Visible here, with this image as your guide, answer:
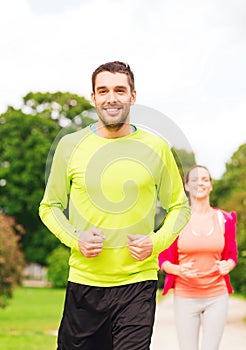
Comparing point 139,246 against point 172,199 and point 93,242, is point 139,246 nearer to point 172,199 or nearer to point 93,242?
point 93,242

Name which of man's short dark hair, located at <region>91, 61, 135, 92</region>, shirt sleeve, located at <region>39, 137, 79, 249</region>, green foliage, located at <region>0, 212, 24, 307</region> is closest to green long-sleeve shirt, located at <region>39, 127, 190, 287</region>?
shirt sleeve, located at <region>39, 137, 79, 249</region>

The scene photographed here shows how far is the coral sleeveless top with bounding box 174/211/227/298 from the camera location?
25.5 feet

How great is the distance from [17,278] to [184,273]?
748 inches

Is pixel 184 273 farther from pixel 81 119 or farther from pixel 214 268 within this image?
pixel 81 119

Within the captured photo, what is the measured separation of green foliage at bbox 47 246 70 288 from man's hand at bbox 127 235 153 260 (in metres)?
46.9

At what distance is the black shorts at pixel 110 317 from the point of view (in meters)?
4.93

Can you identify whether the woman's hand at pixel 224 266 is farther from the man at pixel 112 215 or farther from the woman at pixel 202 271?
→ the man at pixel 112 215

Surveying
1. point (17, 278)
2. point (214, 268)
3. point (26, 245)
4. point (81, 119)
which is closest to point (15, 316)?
point (17, 278)

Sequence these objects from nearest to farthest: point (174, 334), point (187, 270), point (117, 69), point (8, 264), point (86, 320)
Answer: point (117, 69), point (86, 320), point (187, 270), point (174, 334), point (8, 264)

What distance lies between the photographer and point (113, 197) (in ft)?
15.7

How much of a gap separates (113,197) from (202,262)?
3.21m

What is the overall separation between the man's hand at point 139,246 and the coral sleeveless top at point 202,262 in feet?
10.0

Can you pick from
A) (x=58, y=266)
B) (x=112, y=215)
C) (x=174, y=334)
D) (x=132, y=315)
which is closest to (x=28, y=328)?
(x=174, y=334)

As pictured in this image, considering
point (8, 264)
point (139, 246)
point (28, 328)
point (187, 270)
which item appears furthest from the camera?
point (8, 264)
